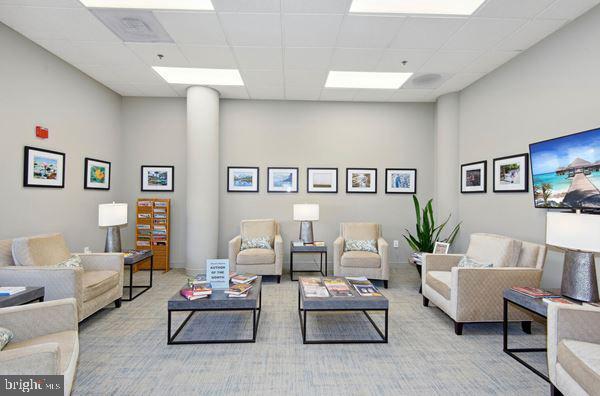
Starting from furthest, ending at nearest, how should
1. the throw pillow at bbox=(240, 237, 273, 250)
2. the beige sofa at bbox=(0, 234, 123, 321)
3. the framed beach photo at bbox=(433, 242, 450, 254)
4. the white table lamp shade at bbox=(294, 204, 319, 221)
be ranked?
1. the white table lamp shade at bbox=(294, 204, 319, 221)
2. the throw pillow at bbox=(240, 237, 273, 250)
3. the framed beach photo at bbox=(433, 242, 450, 254)
4. the beige sofa at bbox=(0, 234, 123, 321)

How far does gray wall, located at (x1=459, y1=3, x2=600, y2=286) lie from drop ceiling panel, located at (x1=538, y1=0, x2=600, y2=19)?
8 cm

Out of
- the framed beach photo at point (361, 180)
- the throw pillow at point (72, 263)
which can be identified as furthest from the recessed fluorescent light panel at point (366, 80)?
the throw pillow at point (72, 263)

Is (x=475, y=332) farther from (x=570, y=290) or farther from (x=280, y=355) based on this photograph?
(x=280, y=355)

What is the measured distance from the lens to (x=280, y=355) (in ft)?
7.98

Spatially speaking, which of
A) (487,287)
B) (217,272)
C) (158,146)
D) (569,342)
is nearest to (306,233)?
(217,272)

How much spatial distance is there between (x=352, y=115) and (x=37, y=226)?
505cm

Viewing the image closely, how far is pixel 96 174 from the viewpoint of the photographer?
4.60m

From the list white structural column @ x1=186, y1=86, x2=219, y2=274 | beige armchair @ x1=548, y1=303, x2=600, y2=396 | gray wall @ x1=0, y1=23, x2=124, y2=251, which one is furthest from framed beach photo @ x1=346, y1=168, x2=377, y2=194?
gray wall @ x1=0, y1=23, x2=124, y2=251

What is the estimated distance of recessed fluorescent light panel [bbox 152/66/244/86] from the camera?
4.26 metres

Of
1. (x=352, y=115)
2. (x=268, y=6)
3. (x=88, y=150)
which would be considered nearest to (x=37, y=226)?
(x=88, y=150)

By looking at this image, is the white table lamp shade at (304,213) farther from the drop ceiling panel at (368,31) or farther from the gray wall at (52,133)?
the gray wall at (52,133)

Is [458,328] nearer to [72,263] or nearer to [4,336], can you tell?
[4,336]

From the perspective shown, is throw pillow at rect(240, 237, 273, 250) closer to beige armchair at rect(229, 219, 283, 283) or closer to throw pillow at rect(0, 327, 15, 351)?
beige armchair at rect(229, 219, 283, 283)

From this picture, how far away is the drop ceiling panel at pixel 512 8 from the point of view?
2703mm
